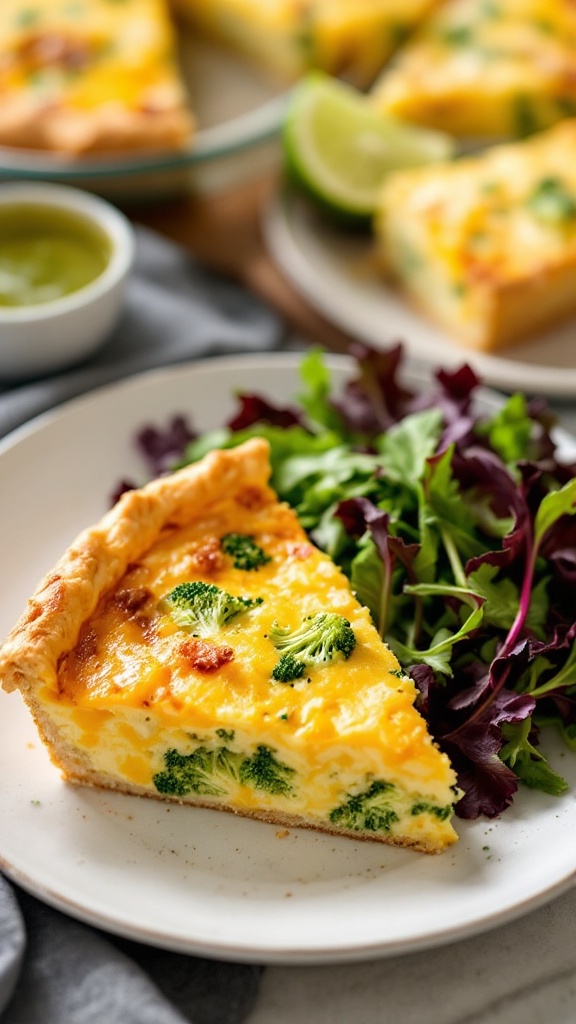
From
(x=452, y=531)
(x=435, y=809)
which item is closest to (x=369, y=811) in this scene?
(x=435, y=809)

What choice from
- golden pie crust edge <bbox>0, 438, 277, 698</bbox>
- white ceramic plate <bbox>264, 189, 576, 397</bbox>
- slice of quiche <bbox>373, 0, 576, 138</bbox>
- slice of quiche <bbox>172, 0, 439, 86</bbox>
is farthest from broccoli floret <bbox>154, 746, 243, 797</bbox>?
slice of quiche <bbox>172, 0, 439, 86</bbox>

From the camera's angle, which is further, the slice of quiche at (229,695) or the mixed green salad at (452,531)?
the mixed green salad at (452,531)

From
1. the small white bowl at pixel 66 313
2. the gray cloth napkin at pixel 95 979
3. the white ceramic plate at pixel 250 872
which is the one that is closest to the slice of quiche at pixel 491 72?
the small white bowl at pixel 66 313

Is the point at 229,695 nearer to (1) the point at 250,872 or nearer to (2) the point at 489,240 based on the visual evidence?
(1) the point at 250,872

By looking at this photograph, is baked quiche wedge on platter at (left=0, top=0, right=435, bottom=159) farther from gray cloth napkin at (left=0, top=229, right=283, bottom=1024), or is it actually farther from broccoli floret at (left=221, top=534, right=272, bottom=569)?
gray cloth napkin at (left=0, top=229, right=283, bottom=1024)

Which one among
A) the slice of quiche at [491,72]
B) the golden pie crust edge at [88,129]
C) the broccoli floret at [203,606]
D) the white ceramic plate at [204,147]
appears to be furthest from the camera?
the slice of quiche at [491,72]

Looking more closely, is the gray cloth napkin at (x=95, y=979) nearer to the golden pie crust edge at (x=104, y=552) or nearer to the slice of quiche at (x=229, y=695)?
the slice of quiche at (x=229, y=695)

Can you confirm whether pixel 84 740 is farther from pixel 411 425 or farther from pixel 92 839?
pixel 411 425
